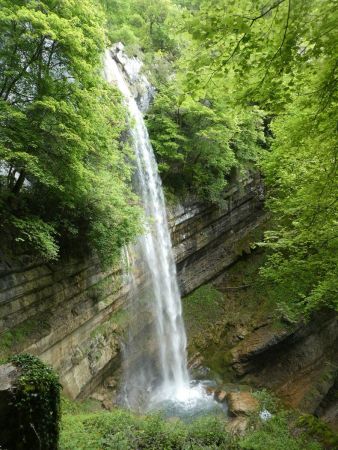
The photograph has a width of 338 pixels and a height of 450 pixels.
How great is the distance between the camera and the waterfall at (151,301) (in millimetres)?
11945

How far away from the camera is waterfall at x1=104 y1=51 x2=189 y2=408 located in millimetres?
11945

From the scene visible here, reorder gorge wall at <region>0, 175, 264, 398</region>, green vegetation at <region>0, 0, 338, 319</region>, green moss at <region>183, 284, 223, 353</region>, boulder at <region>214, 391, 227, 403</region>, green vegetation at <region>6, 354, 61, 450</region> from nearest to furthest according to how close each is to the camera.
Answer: green vegetation at <region>0, 0, 338, 319</region>
green vegetation at <region>6, 354, 61, 450</region>
gorge wall at <region>0, 175, 264, 398</region>
boulder at <region>214, 391, 227, 403</region>
green moss at <region>183, 284, 223, 353</region>

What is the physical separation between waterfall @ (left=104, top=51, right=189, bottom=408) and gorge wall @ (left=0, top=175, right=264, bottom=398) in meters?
0.79

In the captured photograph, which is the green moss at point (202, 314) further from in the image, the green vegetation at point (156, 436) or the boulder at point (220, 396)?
the green vegetation at point (156, 436)

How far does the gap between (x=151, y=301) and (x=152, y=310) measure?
1.11 feet

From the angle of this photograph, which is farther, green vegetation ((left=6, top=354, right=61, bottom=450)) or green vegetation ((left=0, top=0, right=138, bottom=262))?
green vegetation ((left=0, top=0, right=138, bottom=262))

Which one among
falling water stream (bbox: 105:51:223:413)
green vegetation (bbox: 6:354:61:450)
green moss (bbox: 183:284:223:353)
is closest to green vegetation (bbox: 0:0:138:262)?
green vegetation (bbox: 6:354:61:450)

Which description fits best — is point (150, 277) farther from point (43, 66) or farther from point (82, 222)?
Answer: point (43, 66)

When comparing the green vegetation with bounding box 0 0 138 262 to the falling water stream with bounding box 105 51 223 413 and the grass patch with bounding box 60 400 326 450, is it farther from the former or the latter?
the falling water stream with bounding box 105 51 223 413

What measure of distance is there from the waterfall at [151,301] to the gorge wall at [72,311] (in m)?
0.79

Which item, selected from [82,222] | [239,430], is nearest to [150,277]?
[82,222]

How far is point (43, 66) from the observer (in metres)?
6.91

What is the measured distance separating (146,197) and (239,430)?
25.8 ft

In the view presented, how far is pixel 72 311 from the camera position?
904 centimetres
